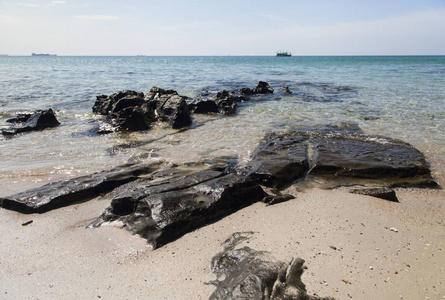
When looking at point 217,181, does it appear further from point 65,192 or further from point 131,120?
point 131,120

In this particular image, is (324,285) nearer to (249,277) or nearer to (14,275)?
(249,277)

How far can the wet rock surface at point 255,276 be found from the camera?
2688 mm

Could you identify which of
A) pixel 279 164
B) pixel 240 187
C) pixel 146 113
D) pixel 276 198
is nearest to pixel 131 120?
pixel 146 113

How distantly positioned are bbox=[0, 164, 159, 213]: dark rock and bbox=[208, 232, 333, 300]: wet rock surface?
10.1 ft

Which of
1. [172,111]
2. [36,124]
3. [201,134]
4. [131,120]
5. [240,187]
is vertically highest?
[172,111]

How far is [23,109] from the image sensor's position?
1551cm

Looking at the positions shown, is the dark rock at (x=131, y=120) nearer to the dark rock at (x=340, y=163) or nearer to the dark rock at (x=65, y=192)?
the dark rock at (x=65, y=192)

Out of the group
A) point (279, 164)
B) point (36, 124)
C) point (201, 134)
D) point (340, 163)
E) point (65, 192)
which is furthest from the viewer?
point (36, 124)

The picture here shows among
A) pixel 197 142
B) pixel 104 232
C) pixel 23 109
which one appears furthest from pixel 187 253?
pixel 23 109

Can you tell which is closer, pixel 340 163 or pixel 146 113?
pixel 340 163

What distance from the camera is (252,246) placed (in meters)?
3.73

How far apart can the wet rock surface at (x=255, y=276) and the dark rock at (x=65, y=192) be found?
308cm

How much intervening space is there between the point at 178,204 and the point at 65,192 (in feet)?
7.60

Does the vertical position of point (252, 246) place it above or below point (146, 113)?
below
